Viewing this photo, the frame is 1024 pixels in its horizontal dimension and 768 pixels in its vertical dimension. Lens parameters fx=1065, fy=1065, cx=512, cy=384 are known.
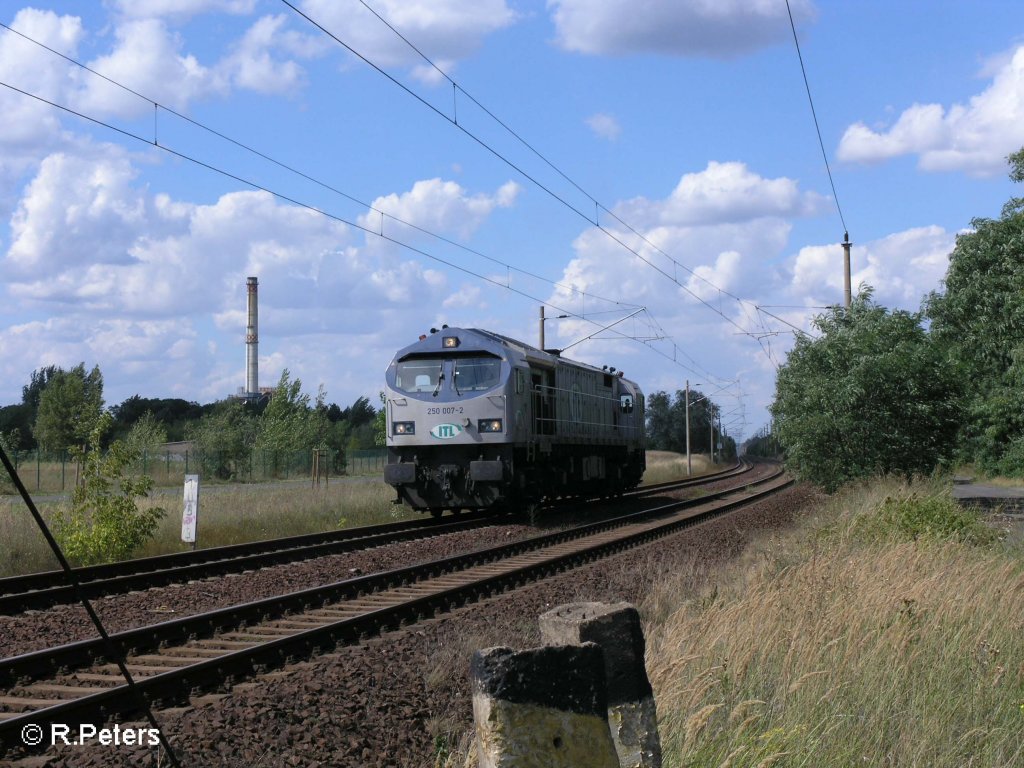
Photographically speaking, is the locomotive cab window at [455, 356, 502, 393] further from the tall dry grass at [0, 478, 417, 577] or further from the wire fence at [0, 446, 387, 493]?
the wire fence at [0, 446, 387, 493]

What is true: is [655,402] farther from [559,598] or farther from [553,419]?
[559,598]

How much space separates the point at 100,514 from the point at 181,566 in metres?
1.77

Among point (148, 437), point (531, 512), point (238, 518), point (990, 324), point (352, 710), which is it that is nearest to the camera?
point (352, 710)

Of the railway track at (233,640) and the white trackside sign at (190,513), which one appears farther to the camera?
the white trackside sign at (190,513)

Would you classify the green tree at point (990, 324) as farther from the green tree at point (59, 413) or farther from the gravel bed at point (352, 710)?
the green tree at point (59, 413)

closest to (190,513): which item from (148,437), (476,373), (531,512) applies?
(476,373)

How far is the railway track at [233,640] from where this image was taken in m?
7.05

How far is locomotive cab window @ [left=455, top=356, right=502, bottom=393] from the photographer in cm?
2084

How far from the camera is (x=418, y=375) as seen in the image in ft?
70.8

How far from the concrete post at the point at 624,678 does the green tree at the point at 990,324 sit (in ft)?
126

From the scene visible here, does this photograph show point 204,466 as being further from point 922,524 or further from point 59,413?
point 922,524

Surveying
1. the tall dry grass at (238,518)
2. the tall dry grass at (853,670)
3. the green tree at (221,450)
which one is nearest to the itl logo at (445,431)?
the tall dry grass at (238,518)

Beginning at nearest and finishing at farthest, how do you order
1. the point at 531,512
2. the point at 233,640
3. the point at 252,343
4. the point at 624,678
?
the point at 624,678 → the point at 233,640 → the point at 531,512 → the point at 252,343

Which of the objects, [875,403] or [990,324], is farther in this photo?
[990,324]
